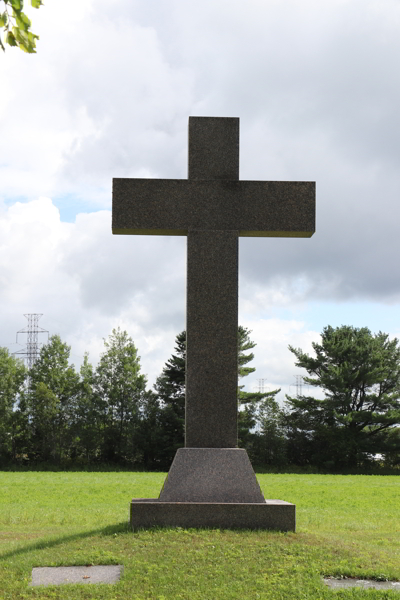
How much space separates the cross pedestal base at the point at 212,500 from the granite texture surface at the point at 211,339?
0.23 meters

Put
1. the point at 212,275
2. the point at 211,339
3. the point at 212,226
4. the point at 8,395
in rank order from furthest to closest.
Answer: the point at 8,395 → the point at 212,226 → the point at 212,275 → the point at 211,339

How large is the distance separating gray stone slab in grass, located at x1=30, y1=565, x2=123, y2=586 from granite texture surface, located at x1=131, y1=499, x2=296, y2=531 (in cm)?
126

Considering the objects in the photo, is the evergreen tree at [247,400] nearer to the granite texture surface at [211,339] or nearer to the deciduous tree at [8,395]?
the deciduous tree at [8,395]

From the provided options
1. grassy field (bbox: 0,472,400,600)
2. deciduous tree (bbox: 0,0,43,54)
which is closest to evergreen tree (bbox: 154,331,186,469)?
grassy field (bbox: 0,472,400,600)

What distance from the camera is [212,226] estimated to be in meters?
8.05

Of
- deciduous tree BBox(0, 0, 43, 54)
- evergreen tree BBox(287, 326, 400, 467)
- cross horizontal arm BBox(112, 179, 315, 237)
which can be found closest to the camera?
deciduous tree BBox(0, 0, 43, 54)

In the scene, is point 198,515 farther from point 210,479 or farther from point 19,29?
point 19,29

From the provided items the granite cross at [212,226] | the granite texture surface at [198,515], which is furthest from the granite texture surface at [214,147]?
the granite texture surface at [198,515]

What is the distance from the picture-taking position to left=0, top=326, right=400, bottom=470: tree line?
35.9 m

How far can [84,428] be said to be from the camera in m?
38.5

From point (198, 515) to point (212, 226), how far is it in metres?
3.59

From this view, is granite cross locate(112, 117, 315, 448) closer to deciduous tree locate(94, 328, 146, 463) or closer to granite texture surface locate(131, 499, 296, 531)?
granite texture surface locate(131, 499, 296, 531)

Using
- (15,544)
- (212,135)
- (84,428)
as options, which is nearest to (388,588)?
(15,544)

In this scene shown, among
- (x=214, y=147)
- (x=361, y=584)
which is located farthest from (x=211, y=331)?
(x=361, y=584)
